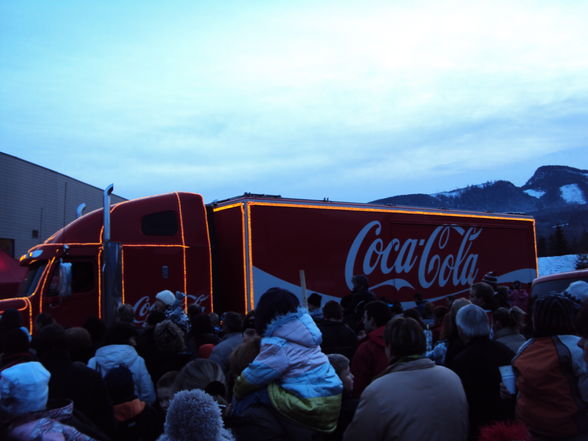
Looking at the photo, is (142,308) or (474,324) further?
(142,308)

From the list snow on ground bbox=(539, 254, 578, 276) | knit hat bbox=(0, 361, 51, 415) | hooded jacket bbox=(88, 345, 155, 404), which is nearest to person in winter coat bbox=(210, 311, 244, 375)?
hooded jacket bbox=(88, 345, 155, 404)

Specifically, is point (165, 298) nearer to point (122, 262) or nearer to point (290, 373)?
point (122, 262)

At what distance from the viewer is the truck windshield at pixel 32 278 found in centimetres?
934

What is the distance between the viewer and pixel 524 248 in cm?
1612

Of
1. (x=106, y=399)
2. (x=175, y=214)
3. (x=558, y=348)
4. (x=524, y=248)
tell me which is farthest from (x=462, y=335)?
(x=524, y=248)

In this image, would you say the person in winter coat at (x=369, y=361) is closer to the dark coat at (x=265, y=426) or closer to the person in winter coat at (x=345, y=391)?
the person in winter coat at (x=345, y=391)

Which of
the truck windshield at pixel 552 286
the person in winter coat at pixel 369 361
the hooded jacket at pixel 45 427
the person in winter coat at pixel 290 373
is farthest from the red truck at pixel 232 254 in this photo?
the hooded jacket at pixel 45 427

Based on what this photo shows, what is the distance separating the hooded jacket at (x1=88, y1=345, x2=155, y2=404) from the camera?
4816mm

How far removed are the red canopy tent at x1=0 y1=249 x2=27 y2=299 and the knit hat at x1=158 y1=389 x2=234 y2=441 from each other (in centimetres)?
1568

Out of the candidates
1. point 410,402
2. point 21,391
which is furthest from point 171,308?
point 21,391

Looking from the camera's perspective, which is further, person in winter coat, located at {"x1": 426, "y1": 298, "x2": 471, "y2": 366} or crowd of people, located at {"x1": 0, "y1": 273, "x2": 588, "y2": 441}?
person in winter coat, located at {"x1": 426, "y1": 298, "x2": 471, "y2": 366}

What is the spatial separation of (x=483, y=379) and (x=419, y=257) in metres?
9.26

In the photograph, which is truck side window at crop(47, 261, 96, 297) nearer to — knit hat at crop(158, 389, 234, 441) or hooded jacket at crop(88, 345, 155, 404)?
hooded jacket at crop(88, 345, 155, 404)

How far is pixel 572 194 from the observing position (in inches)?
5694
